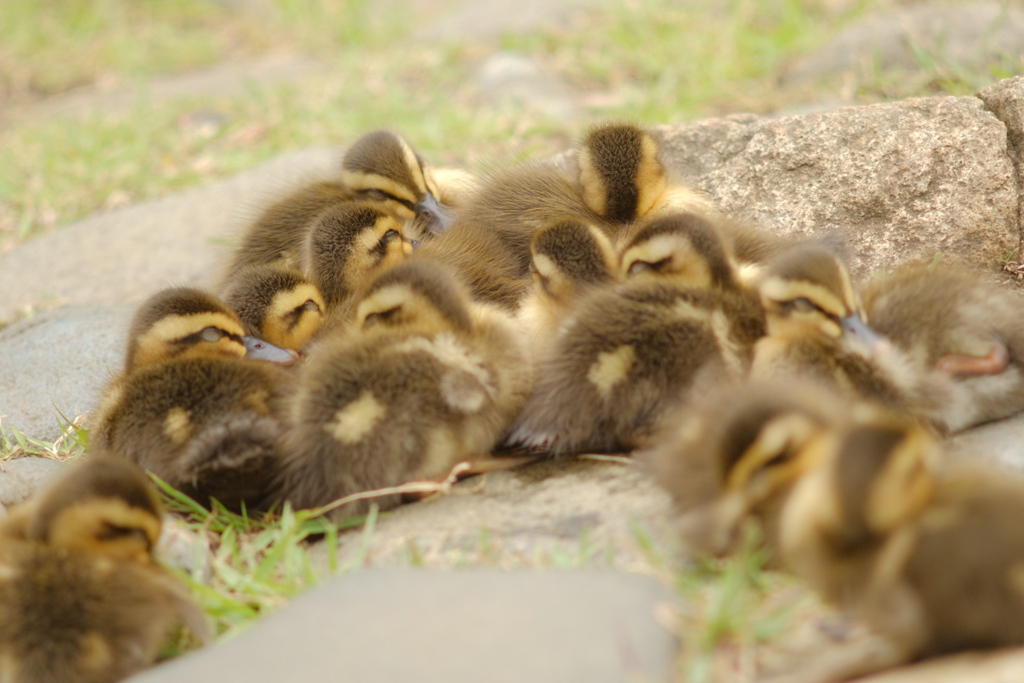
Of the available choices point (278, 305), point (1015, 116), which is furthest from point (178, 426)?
point (1015, 116)

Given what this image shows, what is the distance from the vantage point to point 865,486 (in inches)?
61.1

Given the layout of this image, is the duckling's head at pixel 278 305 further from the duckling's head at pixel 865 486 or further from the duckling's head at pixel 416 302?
the duckling's head at pixel 865 486

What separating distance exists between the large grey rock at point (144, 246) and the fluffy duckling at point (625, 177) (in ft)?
4.76

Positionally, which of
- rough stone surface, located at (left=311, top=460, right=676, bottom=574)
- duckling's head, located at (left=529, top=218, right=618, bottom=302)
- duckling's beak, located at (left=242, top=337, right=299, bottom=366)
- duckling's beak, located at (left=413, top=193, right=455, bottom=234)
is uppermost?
duckling's head, located at (left=529, top=218, right=618, bottom=302)

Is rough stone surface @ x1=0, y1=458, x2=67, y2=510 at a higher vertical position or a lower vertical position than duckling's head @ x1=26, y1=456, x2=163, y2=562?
lower

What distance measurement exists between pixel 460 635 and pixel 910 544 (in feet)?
2.51

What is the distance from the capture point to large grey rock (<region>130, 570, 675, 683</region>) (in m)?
1.60

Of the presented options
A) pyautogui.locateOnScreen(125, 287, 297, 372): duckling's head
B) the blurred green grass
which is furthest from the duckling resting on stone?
the blurred green grass

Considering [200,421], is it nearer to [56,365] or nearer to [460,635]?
[460,635]

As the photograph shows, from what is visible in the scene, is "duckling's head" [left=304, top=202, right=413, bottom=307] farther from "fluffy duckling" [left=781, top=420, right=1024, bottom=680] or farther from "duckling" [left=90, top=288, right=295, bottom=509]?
"fluffy duckling" [left=781, top=420, right=1024, bottom=680]

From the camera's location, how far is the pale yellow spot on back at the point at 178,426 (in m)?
2.43

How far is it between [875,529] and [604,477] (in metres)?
0.90

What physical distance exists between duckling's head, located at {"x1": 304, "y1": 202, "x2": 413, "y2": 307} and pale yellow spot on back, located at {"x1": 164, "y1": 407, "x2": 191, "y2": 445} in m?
0.80

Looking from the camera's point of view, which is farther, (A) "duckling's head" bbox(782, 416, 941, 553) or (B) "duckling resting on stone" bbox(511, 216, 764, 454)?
(B) "duckling resting on stone" bbox(511, 216, 764, 454)
